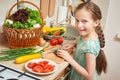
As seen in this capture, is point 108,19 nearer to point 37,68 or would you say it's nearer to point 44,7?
point 44,7

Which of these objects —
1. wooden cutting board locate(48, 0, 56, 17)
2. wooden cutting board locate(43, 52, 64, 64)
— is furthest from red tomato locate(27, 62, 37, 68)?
wooden cutting board locate(48, 0, 56, 17)

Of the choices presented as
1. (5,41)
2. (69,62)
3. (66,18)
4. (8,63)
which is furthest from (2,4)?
(66,18)

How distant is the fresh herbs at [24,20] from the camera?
1203 mm

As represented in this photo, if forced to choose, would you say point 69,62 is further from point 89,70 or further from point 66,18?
point 66,18

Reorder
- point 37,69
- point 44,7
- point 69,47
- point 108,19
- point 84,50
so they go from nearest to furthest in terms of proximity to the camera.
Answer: point 37,69, point 84,50, point 69,47, point 44,7, point 108,19

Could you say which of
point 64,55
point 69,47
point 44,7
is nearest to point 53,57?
point 64,55

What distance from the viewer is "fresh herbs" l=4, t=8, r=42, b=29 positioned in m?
1.20

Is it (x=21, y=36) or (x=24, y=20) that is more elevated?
(x=24, y=20)

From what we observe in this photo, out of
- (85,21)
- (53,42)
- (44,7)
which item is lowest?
(53,42)

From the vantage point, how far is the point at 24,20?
4.07 ft

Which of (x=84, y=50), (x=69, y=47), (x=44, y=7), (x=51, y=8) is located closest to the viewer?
(x=84, y=50)

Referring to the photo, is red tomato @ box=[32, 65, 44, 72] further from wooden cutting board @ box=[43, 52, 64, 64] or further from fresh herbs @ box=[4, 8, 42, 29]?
fresh herbs @ box=[4, 8, 42, 29]

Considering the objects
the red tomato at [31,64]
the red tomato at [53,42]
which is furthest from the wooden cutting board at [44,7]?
the red tomato at [31,64]

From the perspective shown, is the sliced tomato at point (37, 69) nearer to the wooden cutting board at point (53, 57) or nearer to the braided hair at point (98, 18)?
Answer: the wooden cutting board at point (53, 57)
